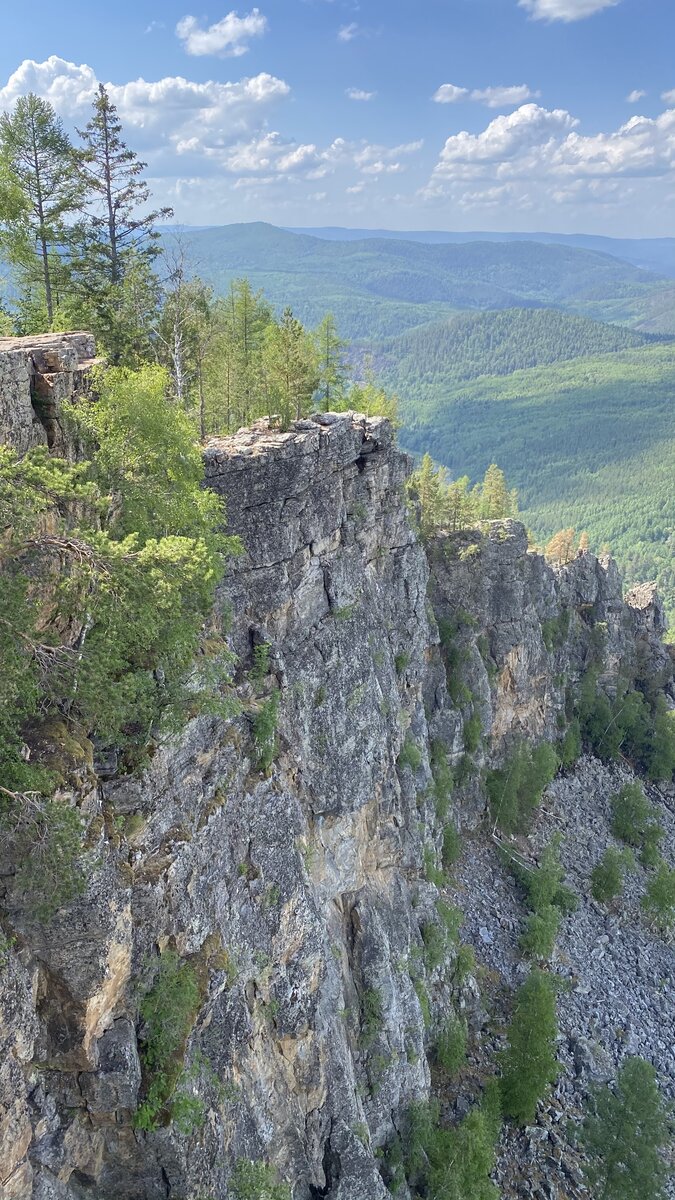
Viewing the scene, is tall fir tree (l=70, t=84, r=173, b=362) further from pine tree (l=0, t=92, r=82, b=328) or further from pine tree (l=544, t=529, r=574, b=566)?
pine tree (l=544, t=529, r=574, b=566)

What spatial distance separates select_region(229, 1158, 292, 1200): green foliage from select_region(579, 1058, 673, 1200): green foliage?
22660 millimetres

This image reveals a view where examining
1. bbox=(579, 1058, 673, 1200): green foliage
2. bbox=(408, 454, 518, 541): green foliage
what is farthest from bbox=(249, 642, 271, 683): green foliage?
bbox=(408, 454, 518, 541): green foliage

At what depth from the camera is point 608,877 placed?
2192 inches

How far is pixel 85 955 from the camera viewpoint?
55.0ft

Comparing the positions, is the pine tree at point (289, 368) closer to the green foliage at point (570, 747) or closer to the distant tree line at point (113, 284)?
the distant tree line at point (113, 284)

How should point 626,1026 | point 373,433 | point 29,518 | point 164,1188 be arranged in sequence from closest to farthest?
point 29,518 < point 164,1188 < point 373,433 < point 626,1026

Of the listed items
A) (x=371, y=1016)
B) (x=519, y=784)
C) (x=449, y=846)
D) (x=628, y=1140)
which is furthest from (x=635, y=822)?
(x=371, y=1016)

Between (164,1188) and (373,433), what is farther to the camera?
(373,433)

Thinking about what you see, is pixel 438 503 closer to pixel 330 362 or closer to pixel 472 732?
pixel 330 362

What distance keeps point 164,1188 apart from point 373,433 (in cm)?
3336

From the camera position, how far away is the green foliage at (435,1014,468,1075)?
3831 centimetres

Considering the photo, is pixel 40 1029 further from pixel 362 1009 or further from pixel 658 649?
pixel 658 649

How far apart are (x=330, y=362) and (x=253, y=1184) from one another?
47.4 meters

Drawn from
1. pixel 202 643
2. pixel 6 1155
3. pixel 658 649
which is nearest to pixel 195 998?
pixel 6 1155
